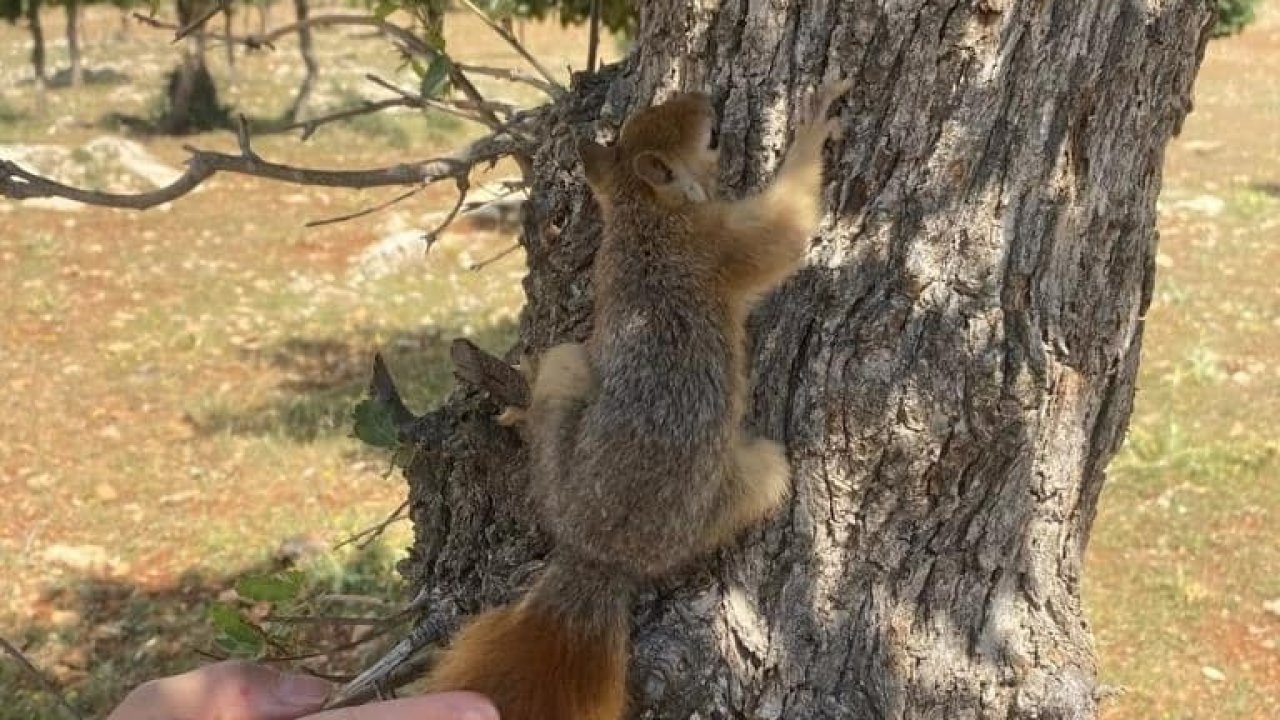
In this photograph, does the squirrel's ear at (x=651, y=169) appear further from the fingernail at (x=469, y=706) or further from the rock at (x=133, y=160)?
the rock at (x=133, y=160)

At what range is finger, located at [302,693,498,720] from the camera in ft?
5.66

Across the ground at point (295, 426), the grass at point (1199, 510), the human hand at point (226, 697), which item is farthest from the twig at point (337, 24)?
the grass at point (1199, 510)

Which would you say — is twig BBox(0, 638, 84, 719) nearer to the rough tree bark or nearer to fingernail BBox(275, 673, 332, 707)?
fingernail BBox(275, 673, 332, 707)

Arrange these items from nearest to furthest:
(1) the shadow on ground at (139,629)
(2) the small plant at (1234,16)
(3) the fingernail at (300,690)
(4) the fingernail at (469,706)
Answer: (4) the fingernail at (469,706)
(3) the fingernail at (300,690)
(1) the shadow on ground at (139,629)
(2) the small plant at (1234,16)

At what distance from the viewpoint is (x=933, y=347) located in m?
1.92

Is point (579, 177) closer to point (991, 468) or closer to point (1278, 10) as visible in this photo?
point (991, 468)

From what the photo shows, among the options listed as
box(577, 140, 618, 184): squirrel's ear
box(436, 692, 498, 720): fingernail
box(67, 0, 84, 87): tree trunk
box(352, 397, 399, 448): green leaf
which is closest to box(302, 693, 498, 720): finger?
box(436, 692, 498, 720): fingernail

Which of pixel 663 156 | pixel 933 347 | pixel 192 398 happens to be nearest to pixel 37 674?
pixel 663 156

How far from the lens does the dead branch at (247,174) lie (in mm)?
2402

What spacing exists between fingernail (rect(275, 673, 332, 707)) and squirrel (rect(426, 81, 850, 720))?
0.46m

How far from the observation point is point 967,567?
2016mm

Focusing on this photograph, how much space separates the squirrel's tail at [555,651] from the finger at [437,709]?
0.04 m

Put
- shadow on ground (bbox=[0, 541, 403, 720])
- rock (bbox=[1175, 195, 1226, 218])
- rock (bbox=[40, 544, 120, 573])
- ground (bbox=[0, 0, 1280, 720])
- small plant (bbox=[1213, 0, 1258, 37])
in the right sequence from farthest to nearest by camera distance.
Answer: small plant (bbox=[1213, 0, 1258, 37]), rock (bbox=[1175, 195, 1226, 218]), rock (bbox=[40, 544, 120, 573]), ground (bbox=[0, 0, 1280, 720]), shadow on ground (bbox=[0, 541, 403, 720])

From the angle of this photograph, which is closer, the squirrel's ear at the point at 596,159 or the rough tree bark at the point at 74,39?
the squirrel's ear at the point at 596,159
